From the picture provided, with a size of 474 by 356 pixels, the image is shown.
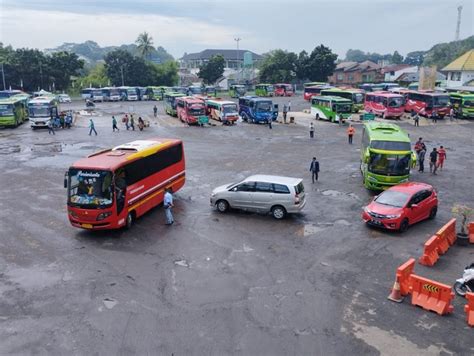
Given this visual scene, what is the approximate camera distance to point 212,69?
9819 centimetres

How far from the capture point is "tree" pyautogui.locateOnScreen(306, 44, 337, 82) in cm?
9162

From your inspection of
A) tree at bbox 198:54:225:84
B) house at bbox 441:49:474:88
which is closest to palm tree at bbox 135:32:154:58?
tree at bbox 198:54:225:84

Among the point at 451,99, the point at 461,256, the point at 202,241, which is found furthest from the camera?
the point at 451,99

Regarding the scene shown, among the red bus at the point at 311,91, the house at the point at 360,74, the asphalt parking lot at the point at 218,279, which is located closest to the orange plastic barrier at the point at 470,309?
the asphalt parking lot at the point at 218,279

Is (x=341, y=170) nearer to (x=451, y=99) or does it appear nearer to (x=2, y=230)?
(x=2, y=230)

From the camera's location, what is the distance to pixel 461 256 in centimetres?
1479

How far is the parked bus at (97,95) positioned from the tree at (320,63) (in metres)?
41.9

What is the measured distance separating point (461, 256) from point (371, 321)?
591cm

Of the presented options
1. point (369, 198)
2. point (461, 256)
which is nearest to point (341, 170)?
point (369, 198)

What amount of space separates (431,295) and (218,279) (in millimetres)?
5717

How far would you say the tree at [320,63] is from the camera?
9162 cm

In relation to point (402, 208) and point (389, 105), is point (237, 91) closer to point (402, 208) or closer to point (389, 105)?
point (389, 105)

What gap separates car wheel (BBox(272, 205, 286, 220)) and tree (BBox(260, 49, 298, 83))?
260 ft

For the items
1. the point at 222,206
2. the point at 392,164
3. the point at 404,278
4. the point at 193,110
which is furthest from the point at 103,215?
the point at 193,110
